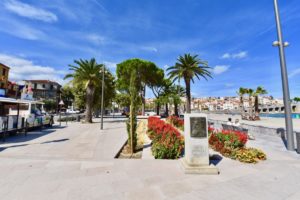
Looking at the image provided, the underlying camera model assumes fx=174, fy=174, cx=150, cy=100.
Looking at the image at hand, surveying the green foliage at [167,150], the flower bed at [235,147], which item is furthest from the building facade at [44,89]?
the flower bed at [235,147]

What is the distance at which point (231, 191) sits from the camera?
12.6ft

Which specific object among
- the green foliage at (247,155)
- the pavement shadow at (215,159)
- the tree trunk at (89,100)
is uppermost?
the tree trunk at (89,100)

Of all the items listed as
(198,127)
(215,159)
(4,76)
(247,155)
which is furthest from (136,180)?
(4,76)

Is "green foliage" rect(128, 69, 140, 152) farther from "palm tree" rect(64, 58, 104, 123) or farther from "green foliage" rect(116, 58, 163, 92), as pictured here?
"green foliage" rect(116, 58, 163, 92)

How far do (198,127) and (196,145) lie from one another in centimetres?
56

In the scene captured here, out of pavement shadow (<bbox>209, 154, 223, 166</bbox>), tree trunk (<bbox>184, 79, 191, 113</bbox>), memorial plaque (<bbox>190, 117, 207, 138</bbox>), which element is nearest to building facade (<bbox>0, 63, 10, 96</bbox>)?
tree trunk (<bbox>184, 79, 191, 113</bbox>)

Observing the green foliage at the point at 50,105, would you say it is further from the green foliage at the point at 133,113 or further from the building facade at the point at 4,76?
the green foliage at the point at 133,113

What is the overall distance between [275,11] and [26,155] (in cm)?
1329

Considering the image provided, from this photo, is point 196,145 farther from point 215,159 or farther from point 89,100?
point 89,100

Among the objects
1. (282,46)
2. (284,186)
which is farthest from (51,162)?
(282,46)

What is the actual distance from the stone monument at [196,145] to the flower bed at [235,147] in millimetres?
1847

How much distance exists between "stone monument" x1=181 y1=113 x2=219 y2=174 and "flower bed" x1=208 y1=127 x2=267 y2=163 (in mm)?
1847

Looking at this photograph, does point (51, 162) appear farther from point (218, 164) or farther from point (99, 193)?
point (218, 164)

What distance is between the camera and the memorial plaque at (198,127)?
5.46 meters
